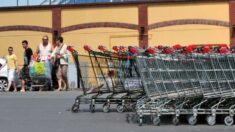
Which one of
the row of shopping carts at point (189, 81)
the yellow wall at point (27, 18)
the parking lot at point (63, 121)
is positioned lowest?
the parking lot at point (63, 121)

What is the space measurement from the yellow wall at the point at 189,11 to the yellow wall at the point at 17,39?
6.74 meters

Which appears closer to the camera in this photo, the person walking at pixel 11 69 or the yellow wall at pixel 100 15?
the person walking at pixel 11 69

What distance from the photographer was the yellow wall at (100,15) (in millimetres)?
33062

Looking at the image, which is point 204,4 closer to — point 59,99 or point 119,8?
point 119,8

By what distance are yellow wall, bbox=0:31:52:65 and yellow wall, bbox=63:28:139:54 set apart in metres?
1.92

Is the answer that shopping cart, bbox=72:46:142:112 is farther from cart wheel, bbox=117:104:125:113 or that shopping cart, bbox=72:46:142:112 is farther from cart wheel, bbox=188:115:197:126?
cart wheel, bbox=188:115:197:126

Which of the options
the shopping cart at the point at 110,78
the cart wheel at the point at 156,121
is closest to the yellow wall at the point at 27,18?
the shopping cart at the point at 110,78

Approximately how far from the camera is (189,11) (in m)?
32.4

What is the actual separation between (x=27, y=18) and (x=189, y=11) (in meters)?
10.1

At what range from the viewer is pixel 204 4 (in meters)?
32.3

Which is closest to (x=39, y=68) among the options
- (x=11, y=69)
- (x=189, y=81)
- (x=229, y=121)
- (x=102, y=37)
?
(x=11, y=69)

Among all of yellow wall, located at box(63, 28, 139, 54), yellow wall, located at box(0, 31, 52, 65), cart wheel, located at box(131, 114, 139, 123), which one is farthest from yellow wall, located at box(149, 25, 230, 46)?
cart wheel, located at box(131, 114, 139, 123)

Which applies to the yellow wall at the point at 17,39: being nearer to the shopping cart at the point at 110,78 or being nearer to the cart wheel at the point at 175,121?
the shopping cart at the point at 110,78

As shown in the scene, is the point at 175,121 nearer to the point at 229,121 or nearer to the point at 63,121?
the point at 229,121
